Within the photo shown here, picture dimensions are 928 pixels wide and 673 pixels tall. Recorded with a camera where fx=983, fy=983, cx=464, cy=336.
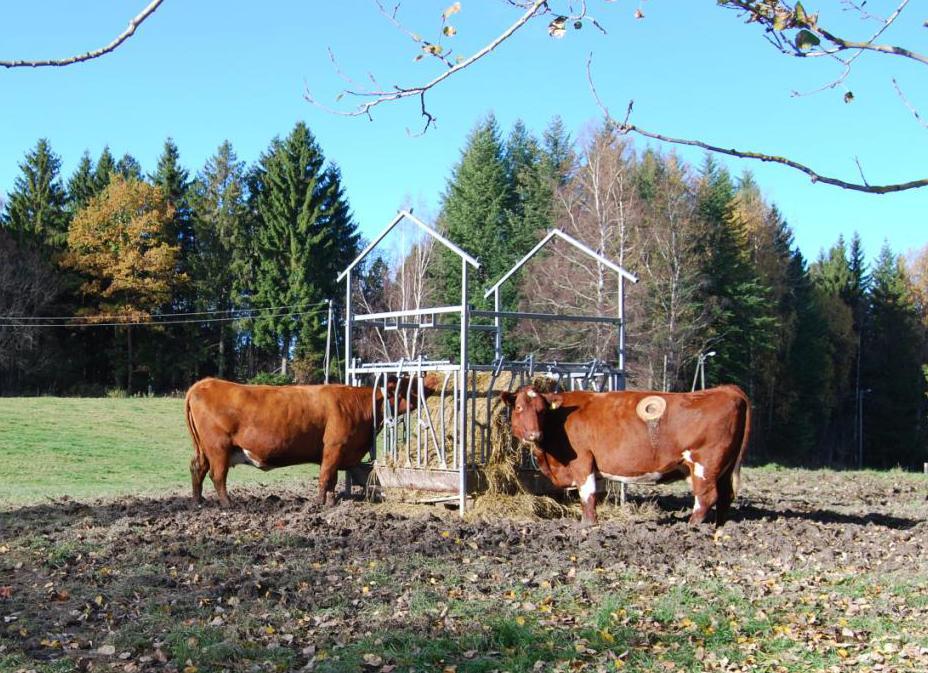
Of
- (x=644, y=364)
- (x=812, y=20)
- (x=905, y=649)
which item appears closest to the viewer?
(x=812, y=20)

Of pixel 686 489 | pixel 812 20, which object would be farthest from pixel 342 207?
pixel 812 20

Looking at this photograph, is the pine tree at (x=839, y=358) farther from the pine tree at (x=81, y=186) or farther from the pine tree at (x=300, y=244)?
the pine tree at (x=81, y=186)

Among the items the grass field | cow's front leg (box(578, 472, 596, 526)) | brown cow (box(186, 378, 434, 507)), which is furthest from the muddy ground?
brown cow (box(186, 378, 434, 507))

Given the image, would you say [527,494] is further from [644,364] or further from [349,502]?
[644,364]

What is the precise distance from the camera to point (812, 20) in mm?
3814

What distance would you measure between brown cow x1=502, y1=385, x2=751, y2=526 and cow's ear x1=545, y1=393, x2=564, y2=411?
14mm

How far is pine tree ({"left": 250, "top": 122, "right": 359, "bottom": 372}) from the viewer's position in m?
51.4

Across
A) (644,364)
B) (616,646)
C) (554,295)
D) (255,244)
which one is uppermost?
(255,244)

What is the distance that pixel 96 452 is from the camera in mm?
26219

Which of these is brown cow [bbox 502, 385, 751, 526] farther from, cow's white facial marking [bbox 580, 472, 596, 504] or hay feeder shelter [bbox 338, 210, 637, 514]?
hay feeder shelter [bbox 338, 210, 637, 514]

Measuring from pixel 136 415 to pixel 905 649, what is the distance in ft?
117

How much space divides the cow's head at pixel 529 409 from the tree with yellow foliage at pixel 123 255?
43359mm

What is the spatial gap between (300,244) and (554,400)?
4183 cm

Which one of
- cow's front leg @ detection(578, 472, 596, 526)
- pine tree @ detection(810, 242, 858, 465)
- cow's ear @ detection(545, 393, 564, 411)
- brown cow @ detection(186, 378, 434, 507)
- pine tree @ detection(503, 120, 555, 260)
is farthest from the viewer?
pine tree @ detection(810, 242, 858, 465)
